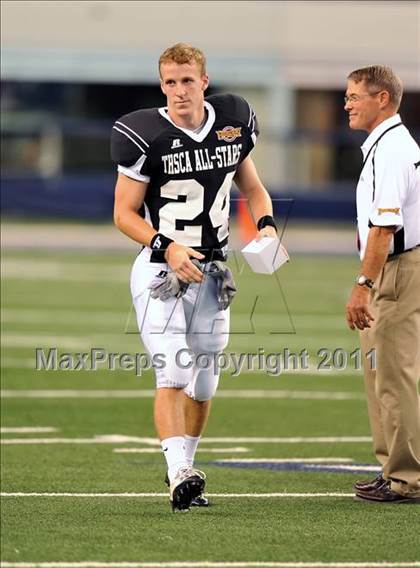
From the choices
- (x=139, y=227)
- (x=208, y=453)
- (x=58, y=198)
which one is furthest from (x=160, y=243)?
(x=58, y=198)

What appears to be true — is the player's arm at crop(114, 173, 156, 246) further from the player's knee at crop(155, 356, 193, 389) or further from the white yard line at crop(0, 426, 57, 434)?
the white yard line at crop(0, 426, 57, 434)

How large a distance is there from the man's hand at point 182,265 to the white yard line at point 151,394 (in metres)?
4.03

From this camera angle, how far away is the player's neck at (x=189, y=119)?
6.14m

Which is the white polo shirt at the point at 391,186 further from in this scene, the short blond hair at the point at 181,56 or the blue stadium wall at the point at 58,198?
the blue stadium wall at the point at 58,198

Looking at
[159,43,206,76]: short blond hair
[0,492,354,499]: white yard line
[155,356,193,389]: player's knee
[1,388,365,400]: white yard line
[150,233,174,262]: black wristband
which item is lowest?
[1,388,365,400]: white yard line

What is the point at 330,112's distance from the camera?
31.5 meters

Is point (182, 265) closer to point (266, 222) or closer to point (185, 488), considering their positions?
point (266, 222)

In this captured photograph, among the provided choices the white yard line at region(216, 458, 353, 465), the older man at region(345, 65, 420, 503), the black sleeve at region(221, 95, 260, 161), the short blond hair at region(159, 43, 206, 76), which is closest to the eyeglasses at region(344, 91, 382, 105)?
the older man at region(345, 65, 420, 503)

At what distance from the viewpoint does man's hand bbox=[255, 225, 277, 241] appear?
628cm

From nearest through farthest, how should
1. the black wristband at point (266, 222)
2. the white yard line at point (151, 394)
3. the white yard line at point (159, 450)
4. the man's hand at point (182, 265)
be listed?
the man's hand at point (182, 265), the black wristband at point (266, 222), the white yard line at point (159, 450), the white yard line at point (151, 394)

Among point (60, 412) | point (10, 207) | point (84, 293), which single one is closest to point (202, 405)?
point (60, 412)

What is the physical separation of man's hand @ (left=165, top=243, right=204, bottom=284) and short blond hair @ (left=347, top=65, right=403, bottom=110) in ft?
3.56

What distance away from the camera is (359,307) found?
20.1 ft

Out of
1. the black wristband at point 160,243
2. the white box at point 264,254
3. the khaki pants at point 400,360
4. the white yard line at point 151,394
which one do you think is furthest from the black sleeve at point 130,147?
the white yard line at point 151,394
